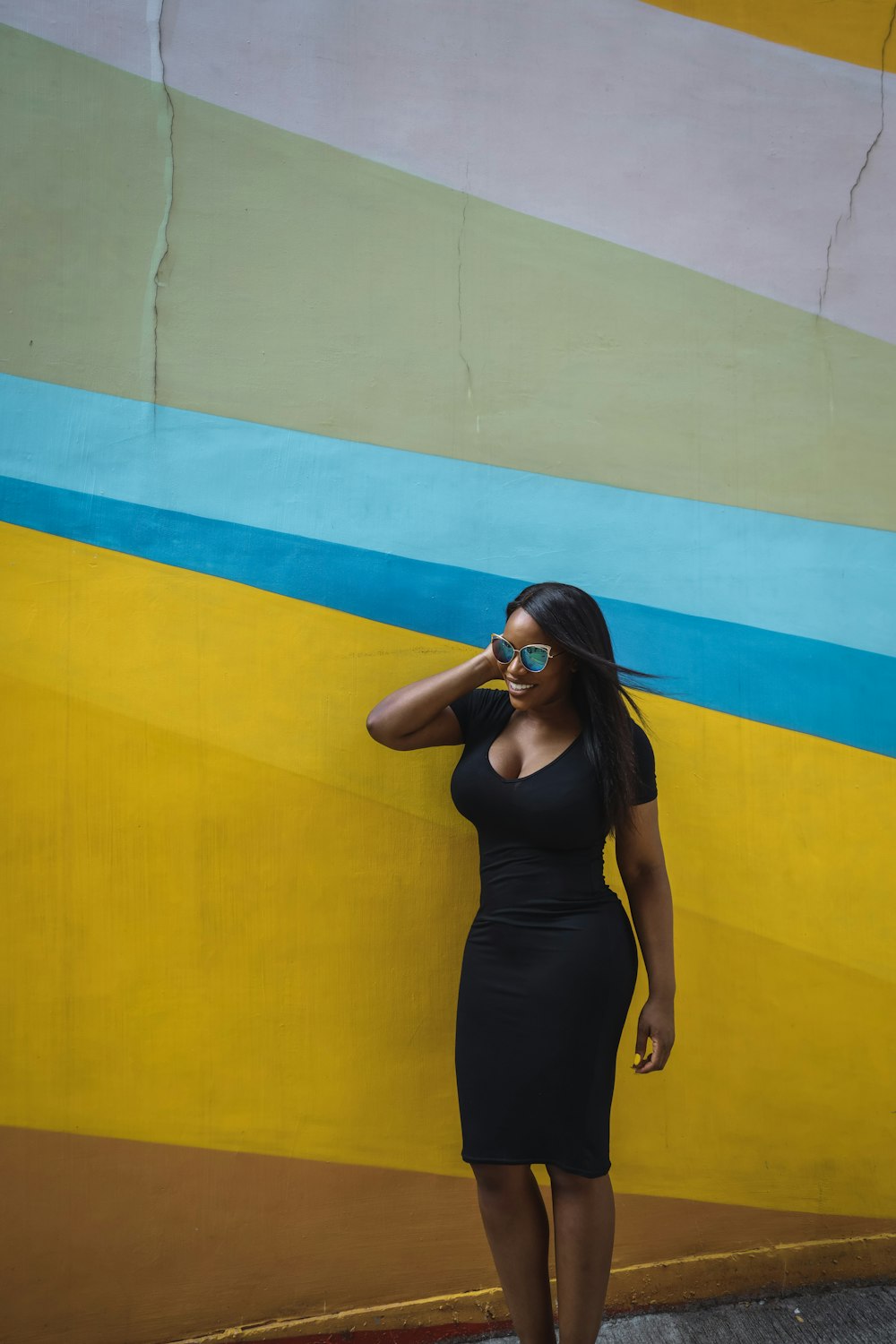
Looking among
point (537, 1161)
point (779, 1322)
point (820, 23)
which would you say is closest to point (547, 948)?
point (537, 1161)

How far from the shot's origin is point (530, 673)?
81.6 inches

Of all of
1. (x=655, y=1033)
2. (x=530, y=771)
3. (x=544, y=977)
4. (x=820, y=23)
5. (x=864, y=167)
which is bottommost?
(x=655, y=1033)

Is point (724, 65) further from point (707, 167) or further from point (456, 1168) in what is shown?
point (456, 1168)

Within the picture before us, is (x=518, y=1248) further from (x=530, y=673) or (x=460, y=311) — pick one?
(x=460, y=311)

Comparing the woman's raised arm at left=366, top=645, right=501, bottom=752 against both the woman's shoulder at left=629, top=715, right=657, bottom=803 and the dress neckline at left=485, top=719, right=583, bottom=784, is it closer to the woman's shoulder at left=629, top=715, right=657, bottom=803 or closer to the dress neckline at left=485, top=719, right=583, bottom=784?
the dress neckline at left=485, top=719, right=583, bottom=784

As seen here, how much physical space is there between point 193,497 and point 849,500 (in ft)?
6.00

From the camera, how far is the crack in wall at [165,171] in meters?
2.39

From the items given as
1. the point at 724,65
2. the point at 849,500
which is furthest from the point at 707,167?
the point at 849,500

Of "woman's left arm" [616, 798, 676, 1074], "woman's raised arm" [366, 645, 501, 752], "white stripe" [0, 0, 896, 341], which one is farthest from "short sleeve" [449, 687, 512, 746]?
"white stripe" [0, 0, 896, 341]

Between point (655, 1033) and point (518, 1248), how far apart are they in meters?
0.55

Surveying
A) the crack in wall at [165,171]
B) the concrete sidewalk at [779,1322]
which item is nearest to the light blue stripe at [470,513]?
the crack in wall at [165,171]

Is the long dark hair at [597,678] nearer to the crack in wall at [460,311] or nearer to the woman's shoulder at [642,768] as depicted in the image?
the woman's shoulder at [642,768]

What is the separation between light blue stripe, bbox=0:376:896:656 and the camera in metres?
2.36

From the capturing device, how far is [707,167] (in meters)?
2.71
